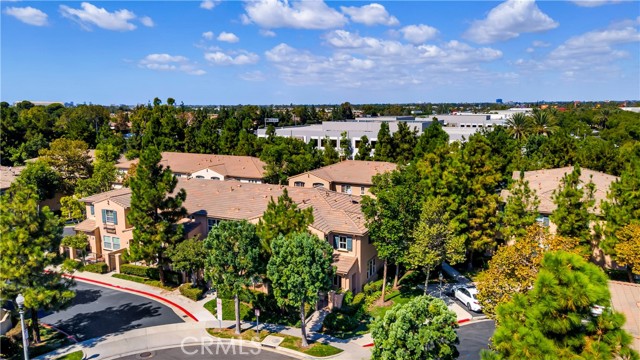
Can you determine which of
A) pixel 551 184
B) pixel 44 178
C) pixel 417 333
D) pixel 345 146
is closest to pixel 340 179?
pixel 551 184

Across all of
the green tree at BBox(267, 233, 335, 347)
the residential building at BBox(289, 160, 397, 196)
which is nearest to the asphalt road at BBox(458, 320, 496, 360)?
the green tree at BBox(267, 233, 335, 347)

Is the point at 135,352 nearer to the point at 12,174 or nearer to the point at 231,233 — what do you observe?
the point at 231,233

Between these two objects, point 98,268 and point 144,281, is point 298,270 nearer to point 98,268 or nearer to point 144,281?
point 144,281

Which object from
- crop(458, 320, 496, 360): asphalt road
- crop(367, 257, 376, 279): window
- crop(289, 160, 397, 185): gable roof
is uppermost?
crop(289, 160, 397, 185): gable roof

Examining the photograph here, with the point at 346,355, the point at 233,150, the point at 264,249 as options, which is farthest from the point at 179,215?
the point at 233,150

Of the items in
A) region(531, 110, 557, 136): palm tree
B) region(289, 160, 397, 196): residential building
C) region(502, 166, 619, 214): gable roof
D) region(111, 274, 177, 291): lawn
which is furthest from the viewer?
region(531, 110, 557, 136): palm tree

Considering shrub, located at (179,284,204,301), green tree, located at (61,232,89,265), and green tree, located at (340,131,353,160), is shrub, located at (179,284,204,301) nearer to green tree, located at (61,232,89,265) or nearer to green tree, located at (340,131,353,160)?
green tree, located at (61,232,89,265)
